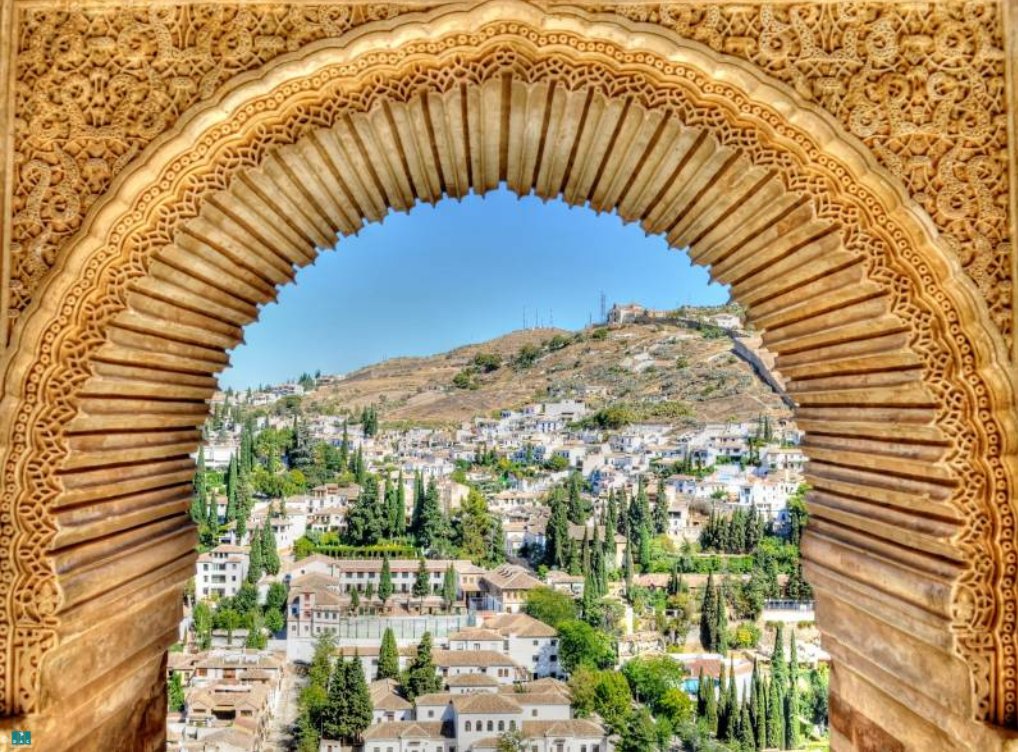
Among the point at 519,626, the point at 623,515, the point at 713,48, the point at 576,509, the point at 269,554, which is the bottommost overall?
the point at 519,626

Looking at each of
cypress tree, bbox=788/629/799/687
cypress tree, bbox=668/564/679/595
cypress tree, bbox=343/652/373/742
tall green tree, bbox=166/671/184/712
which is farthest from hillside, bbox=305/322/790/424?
tall green tree, bbox=166/671/184/712

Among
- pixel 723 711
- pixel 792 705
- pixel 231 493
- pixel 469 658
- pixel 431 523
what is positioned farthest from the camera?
pixel 431 523

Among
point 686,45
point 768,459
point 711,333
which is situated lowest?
point 768,459

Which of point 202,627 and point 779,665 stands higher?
point 202,627

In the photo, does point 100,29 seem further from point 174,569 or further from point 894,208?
point 894,208

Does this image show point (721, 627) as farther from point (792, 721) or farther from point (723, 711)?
point (792, 721)

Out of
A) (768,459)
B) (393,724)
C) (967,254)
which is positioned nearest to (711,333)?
(768,459)

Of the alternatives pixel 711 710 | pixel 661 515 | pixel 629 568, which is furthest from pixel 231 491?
pixel 711 710
